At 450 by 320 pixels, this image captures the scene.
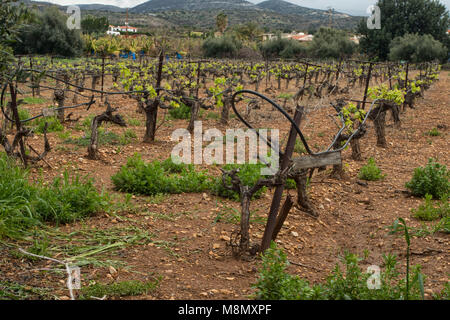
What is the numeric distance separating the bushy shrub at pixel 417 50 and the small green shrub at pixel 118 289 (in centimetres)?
3887

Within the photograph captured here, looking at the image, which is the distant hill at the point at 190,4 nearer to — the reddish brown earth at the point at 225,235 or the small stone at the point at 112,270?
the reddish brown earth at the point at 225,235

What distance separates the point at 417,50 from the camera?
3709 cm

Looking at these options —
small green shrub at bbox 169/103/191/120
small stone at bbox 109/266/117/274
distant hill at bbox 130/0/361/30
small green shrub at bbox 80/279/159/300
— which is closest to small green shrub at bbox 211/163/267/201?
small stone at bbox 109/266/117/274

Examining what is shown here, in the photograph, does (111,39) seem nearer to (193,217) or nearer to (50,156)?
(50,156)

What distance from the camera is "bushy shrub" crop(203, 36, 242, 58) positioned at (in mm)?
44969

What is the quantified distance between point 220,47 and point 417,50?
19052mm

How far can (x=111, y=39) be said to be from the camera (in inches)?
1462

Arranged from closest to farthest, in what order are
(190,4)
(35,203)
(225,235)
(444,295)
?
(444,295) < (35,203) < (225,235) < (190,4)

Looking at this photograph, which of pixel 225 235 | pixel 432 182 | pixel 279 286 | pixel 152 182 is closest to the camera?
pixel 279 286

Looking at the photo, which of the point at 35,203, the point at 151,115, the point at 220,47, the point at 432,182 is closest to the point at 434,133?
the point at 432,182

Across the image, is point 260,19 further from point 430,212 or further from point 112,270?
point 112,270

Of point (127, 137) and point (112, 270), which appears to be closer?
point (112, 270)

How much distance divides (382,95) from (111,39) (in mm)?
33162

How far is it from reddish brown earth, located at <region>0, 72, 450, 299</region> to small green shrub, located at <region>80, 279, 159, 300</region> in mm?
77
